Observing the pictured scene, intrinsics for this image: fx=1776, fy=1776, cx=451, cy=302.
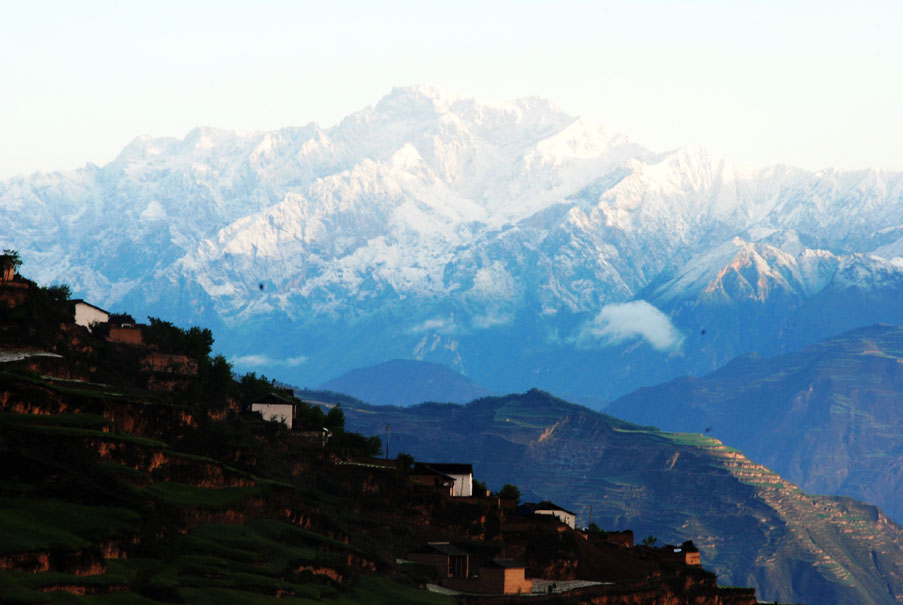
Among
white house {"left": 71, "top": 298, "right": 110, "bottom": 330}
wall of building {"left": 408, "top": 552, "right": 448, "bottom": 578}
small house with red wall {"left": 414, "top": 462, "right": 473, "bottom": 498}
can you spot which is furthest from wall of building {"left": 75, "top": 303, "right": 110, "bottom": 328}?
wall of building {"left": 408, "top": 552, "right": 448, "bottom": 578}

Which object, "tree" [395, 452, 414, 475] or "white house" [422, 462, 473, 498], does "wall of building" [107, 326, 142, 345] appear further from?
"white house" [422, 462, 473, 498]

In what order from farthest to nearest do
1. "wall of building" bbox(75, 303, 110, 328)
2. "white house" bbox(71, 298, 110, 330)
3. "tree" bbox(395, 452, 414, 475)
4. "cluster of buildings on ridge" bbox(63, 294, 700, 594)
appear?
"wall of building" bbox(75, 303, 110, 328) < "white house" bbox(71, 298, 110, 330) < "tree" bbox(395, 452, 414, 475) < "cluster of buildings on ridge" bbox(63, 294, 700, 594)

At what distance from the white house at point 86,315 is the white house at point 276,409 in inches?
739

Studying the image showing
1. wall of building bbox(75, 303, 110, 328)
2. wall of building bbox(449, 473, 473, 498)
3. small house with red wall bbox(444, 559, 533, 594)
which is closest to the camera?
small house with red wall bbox(444, 559, 533, 594)

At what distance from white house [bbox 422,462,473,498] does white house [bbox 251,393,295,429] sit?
16.1 metres

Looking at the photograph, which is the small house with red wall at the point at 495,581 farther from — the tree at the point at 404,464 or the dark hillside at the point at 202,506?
the tree at the point at 404,464

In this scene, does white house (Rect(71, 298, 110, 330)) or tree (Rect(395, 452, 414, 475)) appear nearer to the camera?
tree (Rect(395, 452, 414, 475))

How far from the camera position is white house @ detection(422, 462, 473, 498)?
18575 cm

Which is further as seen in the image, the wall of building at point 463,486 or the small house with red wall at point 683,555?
the small house with red wall at point 683,555

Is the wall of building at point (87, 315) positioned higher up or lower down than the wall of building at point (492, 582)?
higher up

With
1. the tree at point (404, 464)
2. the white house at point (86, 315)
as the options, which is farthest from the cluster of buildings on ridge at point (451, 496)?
the tree at point (404, 464)

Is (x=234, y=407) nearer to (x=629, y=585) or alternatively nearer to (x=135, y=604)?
(x=629, y=585)

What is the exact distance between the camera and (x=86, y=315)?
182 metres

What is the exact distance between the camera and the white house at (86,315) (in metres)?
179
